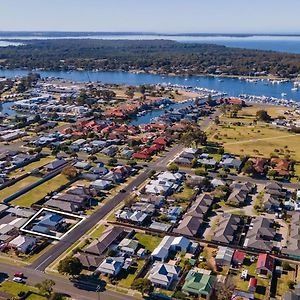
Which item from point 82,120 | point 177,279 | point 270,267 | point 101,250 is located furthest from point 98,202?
point 82,120

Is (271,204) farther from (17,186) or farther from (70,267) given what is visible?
(17,186)

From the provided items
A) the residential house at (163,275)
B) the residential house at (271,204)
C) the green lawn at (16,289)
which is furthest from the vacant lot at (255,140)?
the green lawn at (16,289)

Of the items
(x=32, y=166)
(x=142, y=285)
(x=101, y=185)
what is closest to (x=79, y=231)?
(x=101, y=185)

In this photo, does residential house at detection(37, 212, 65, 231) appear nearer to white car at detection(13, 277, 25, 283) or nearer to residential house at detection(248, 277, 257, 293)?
→ white car at detection(13, 277, 25, 283)

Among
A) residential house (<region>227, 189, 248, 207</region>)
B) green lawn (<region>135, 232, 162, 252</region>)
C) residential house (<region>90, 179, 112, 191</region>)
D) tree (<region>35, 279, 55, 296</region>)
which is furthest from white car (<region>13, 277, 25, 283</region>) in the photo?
residential house (<region>227, 189, 248, 207</region>)

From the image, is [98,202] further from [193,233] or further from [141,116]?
[141,116]

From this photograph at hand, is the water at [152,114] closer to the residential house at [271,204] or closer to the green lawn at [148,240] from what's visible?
the residential house at [271,204]
